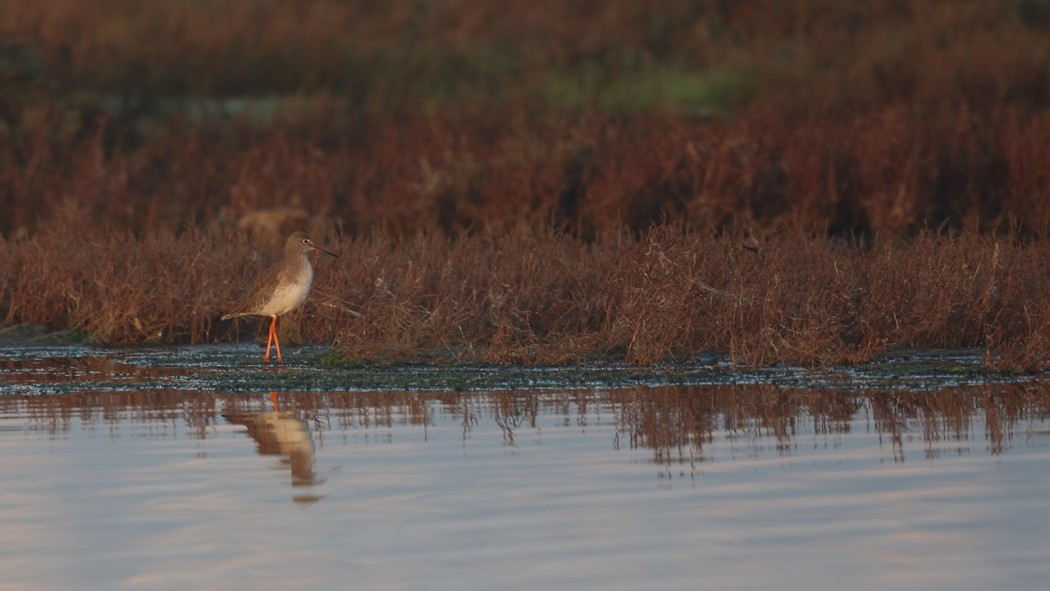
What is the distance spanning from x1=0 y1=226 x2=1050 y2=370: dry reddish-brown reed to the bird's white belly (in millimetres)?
360

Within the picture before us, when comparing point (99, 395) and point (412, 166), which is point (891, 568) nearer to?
point (99, 395)

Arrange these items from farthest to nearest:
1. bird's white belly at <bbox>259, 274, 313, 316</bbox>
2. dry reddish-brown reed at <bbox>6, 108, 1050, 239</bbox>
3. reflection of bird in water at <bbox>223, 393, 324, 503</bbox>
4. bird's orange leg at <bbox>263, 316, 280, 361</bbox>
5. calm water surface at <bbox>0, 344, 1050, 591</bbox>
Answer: dry reddish-brown reed at <bbox>6, 108, 1050, 239</bbox>
bird's white belly at <bbox>259, 274, 313, 316</bbox>
bird's orange leg at <bbox>263, 316, 280, 361</bbox>
reflection of bird in water at <bbox>223, 393, 324, 503</bbox>
calm water surface at <bbox>0, 344, 1050, 591</bbox>

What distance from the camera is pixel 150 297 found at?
47.0 feet

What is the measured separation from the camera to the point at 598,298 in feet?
43.6

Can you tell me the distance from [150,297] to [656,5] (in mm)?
20774

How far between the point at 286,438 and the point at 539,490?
210 cm

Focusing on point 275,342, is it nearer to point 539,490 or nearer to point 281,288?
point 281,288

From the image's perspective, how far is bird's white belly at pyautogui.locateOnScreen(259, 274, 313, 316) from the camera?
43.4 ft

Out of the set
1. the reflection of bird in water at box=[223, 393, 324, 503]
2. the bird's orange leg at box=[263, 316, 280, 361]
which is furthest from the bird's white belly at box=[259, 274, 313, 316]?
the reflection of bird in water at box=[223, 393, 324, 503]

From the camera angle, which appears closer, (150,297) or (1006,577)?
(1006,577)

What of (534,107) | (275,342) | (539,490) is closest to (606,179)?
(534,107)

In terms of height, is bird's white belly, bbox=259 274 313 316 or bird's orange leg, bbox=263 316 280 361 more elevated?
bird's white belly, bbox=259 274 313 316

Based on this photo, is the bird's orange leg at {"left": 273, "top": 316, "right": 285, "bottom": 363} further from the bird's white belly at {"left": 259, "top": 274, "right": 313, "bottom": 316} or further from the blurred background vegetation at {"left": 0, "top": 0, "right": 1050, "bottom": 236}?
the blurred background vegetation at {"left": 0, "top": 0, "right": 1050, "bottom": 236}

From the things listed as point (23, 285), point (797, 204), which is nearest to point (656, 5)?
point (797, 204)
